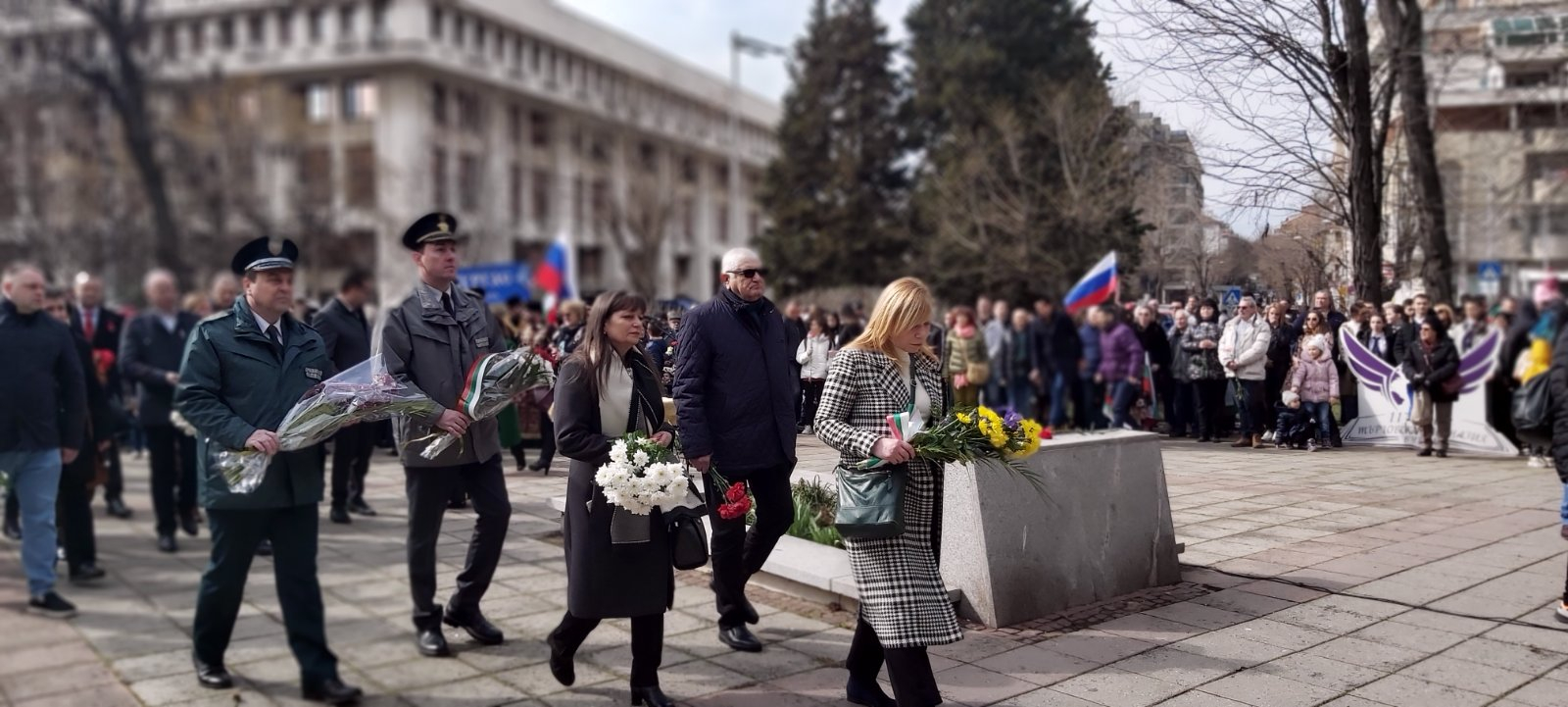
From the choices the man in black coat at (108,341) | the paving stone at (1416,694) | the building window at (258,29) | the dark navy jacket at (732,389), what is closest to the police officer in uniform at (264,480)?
the dark navy jacket at (732,389)

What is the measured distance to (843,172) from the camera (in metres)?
36.1

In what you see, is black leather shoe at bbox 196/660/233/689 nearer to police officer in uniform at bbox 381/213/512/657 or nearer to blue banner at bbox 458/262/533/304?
police officer in uniform at bbox 381/213/512/657

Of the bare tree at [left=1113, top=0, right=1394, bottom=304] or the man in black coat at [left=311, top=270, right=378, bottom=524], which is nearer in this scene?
the bare tree at [left=1113, top=0, right=1394, bottom=304]

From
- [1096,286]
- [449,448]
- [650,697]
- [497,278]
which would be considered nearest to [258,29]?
[497,278]

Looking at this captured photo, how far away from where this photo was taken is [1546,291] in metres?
4.62

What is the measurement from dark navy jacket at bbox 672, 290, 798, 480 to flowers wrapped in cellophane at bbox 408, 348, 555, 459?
670mm

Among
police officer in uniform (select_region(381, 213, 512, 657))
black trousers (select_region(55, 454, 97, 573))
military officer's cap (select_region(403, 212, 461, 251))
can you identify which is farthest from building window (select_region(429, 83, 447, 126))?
police officer in uniform (select_region(381, 213, 512, 657))

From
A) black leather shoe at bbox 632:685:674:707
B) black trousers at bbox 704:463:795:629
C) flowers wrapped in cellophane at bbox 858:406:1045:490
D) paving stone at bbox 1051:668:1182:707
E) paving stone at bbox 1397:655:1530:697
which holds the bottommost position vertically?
black leather shoe at bbox 632:685:674:707

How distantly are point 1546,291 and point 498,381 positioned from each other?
4314 millimetres

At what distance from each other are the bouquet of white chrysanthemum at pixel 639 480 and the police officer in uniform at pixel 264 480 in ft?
5.77

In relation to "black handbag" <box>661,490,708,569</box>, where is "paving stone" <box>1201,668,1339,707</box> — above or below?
below

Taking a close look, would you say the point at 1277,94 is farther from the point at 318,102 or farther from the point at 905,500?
the point at 318,102

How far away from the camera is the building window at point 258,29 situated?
56688 mm

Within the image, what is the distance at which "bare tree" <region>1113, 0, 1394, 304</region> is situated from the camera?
5957 mm
